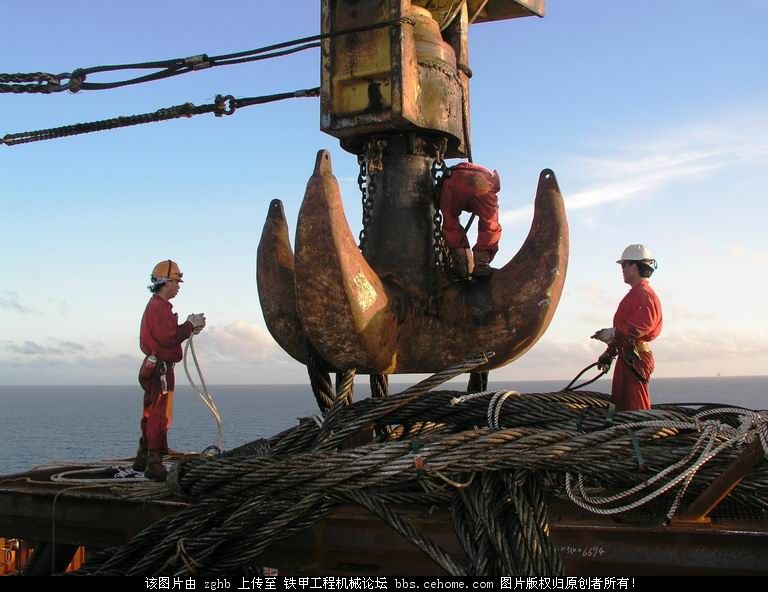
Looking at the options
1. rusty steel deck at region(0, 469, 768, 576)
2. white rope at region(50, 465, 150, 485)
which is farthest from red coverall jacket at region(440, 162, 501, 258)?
white rope at region(50, 465, 150, 485)

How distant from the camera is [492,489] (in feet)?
12.2

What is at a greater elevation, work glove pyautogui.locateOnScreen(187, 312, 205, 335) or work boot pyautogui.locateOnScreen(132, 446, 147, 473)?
work glove pyautogui.locateOnScreen(187, 312, 205, 335)

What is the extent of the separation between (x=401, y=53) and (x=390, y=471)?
2.46m

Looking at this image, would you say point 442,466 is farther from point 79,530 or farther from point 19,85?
point 19,85

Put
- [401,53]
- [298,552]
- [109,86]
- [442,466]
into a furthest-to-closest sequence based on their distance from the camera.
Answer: [109,86]
[401,53]
[298,552]
[442,466]

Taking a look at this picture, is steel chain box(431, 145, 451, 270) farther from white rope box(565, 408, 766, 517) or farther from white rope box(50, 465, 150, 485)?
white rope box(50, 465, 150, 485)

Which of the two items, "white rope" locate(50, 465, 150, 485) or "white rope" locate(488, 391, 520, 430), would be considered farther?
"white rope" locate(50, 465, 150, 485)

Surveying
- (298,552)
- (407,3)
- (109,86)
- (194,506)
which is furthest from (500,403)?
(109,86)

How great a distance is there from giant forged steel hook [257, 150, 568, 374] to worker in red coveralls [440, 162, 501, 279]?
0.53 ft

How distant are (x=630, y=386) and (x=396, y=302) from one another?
1.80 m

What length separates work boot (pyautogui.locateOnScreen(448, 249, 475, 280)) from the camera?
484cm

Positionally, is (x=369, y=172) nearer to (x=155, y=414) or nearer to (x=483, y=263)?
(x=483, y=263)

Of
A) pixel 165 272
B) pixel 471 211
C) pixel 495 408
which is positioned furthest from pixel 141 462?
pixel 471 211

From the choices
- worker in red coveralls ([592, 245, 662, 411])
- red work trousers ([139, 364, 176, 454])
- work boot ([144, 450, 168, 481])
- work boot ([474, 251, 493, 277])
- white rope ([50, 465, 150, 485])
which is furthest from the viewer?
red work trousers ([139, 364, 176, 454])
